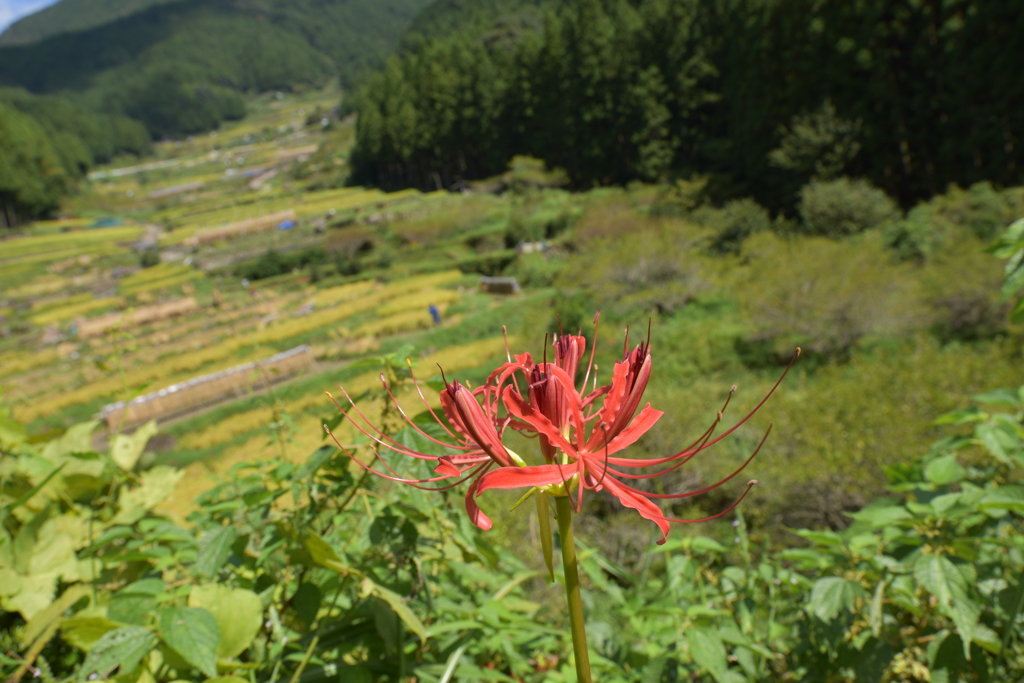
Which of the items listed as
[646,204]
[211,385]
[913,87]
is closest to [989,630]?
[211,385]

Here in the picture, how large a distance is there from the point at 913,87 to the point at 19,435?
2196cm

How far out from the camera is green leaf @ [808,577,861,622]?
1140 millimetres

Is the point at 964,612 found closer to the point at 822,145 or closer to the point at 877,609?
the point at 877,609

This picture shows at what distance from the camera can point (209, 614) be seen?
94 cm

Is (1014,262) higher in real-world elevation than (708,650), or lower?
higher

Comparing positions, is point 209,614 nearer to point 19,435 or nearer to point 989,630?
point 19,435

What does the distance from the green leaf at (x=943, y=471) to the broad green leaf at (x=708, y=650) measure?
641 millimetres

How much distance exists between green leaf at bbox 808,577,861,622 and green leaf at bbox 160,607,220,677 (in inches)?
45.3

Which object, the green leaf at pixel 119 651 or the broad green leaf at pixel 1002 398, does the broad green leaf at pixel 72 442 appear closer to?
the green leaf at pixel 119 651

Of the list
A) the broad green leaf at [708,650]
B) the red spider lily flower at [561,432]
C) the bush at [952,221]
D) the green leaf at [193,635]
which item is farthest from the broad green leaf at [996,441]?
the bush at [952,221]

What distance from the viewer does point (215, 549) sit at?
118 centimetres

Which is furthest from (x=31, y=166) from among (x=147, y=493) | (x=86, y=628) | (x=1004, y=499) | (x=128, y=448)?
Answer: (x=1004, y=499)

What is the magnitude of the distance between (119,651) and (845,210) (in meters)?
17.3

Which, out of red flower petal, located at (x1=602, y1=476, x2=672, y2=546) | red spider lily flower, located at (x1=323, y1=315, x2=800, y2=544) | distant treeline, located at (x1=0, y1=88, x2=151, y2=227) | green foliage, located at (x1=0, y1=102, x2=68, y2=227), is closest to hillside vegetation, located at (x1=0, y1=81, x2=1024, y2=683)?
red spider lily flower, located at (x1=323, y1=315, x2=800, y2=544)
